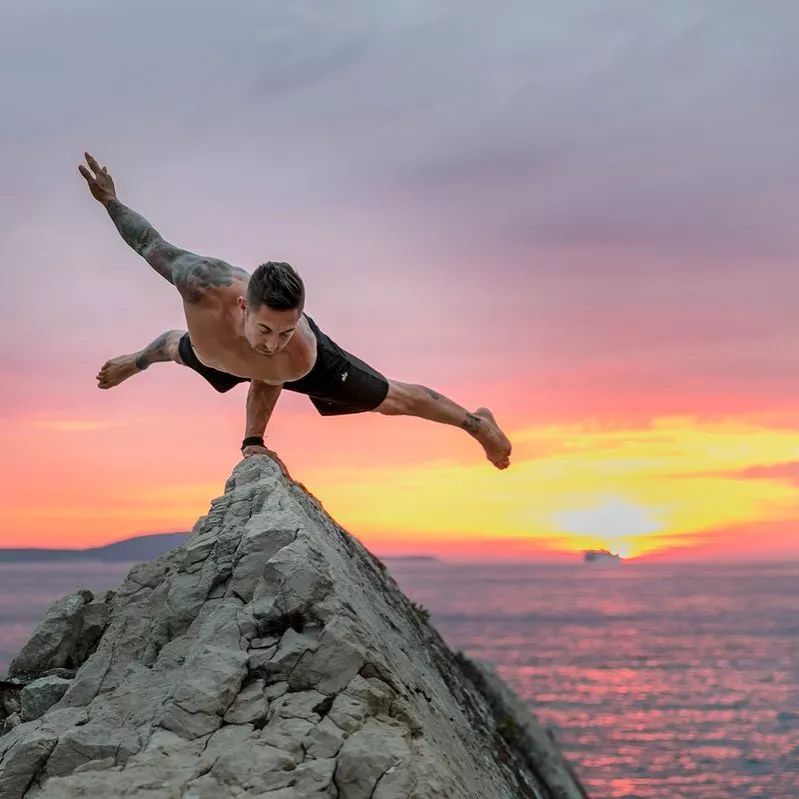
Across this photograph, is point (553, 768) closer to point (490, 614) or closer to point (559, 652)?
point (559, 652)

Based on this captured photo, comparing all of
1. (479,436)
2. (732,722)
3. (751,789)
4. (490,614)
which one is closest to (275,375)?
(479,436)

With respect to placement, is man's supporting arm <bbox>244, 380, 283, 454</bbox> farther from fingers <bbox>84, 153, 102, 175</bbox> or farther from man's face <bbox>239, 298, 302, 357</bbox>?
fingers <bbox>84, 153, 102, 175</bbox>

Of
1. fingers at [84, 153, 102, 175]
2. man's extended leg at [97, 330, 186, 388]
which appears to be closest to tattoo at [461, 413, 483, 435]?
man's extended leg at [97, 330, 186, 388]

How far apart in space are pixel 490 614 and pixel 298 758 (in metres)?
70.3

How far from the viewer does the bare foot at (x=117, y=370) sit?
335 inches

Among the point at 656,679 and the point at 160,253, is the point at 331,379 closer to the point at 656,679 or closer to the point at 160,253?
the point at 160,253

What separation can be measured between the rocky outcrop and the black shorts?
125 cm

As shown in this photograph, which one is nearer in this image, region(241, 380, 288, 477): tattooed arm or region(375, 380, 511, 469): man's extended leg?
region(241, 380, 288, 477): tattooed arm

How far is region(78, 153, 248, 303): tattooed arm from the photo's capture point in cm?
686

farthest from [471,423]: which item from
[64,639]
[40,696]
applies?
[40,696]

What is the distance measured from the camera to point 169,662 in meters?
5.16

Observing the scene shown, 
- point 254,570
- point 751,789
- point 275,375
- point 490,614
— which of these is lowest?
point 751,789

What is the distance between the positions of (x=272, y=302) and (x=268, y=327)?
0.21 metres

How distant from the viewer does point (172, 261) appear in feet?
23.4
